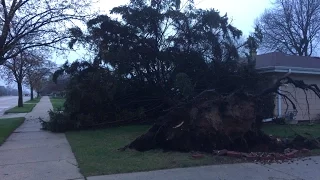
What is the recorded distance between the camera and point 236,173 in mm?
7496

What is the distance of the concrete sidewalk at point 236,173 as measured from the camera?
714 cm

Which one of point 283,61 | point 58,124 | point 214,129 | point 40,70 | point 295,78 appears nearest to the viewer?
point 214,129

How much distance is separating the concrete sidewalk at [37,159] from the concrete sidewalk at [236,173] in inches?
44.4

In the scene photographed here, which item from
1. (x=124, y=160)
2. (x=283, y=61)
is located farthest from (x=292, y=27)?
(x=124, y=160)

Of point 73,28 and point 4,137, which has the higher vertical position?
point 73,28

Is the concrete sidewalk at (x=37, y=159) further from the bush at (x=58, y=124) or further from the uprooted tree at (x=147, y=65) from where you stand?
the uprooted tree at (x=147, y=65)

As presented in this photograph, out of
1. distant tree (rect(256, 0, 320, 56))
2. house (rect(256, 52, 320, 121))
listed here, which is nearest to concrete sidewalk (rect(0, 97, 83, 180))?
house (rect(256, 52, 320, 121))

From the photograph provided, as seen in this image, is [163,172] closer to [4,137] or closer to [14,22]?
[4,137]

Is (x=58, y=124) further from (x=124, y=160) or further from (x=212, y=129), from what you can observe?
(x=212, y=129)

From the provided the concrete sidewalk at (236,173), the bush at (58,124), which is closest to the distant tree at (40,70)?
the bush at (58,124)

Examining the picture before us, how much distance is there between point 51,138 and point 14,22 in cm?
585

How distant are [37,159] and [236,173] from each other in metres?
4.98

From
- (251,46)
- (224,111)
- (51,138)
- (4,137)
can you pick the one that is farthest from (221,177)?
(251,46)

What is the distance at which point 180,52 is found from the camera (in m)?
16.2
